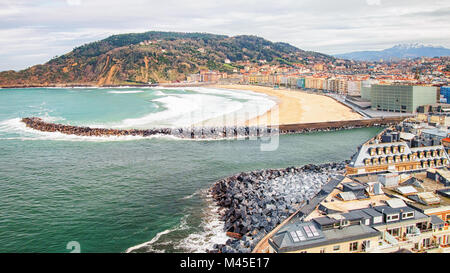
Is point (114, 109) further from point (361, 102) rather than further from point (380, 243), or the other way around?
point (380, 243)

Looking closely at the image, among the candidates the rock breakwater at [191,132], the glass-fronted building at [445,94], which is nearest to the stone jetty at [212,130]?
the rock breakwater at [191,132]

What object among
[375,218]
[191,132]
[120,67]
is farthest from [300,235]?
[120,67]

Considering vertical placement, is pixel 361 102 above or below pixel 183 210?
above

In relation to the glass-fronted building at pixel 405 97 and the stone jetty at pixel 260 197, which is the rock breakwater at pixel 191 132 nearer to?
the stone jetty at pixel 260 197

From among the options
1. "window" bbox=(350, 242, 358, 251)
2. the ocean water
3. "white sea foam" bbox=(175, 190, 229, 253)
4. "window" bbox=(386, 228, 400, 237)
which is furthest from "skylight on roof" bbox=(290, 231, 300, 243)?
the ocean water

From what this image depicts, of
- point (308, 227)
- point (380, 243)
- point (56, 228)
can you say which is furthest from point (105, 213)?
point (380, 243)
